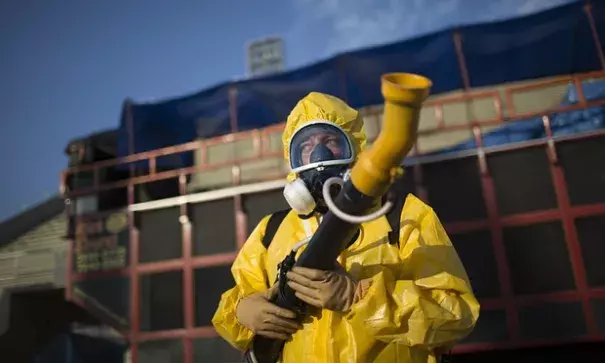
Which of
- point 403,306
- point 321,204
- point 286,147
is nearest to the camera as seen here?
point 403,306

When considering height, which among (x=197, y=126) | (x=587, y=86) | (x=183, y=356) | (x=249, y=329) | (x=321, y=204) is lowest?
(x=183, y=356)

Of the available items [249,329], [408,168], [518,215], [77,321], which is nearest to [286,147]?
[249,329]

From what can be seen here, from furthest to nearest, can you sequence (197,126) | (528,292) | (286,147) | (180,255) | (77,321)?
(77,321)
(197,126)
(180,255)
(528,292)
(286,147)

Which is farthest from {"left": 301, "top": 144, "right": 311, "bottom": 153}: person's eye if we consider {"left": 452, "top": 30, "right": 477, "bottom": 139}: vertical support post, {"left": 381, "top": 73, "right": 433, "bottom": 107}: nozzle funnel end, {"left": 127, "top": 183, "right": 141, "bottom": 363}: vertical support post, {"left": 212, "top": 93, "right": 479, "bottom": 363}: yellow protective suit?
{"left": 452, "top": 30, "right": 477, "bottom": 139}: vertical support post

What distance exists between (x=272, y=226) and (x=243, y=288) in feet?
1.01

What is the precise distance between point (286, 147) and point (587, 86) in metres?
3.62

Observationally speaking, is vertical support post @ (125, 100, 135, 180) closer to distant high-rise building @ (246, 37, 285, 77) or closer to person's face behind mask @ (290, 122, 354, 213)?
person's face behind mask @ (290, 122, 354, 213)

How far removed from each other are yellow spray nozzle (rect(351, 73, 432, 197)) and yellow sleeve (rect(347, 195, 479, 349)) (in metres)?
0.43

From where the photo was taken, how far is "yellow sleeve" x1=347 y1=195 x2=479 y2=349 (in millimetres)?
1441

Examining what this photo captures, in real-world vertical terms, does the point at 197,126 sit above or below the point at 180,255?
above

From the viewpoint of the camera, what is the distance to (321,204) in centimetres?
176

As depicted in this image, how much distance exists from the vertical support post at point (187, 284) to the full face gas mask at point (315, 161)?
9.50 ft

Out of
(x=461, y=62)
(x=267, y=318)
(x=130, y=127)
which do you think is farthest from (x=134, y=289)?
(x=461, y=62)

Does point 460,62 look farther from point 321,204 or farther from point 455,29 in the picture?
point 321,204
